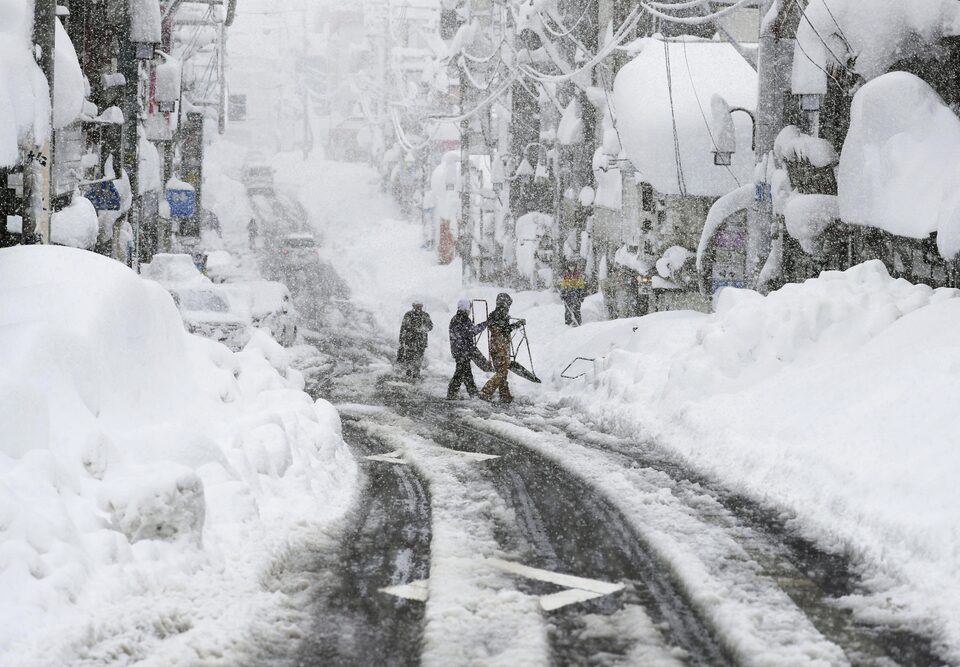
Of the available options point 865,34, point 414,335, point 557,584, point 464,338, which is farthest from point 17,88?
point 414,335

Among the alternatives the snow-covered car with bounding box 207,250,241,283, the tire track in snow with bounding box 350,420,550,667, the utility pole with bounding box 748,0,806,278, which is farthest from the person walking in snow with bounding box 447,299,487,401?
the snow-covered car with bounding box 207,250,241,283

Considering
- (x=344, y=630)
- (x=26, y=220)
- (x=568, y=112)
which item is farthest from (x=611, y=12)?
(x=344, y=630)

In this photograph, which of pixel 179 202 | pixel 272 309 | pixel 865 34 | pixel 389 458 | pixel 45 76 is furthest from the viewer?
pixel 179 202

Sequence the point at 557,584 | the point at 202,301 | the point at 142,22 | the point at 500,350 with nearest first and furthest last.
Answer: the point at 557,584, the point at 500,350, the point at 142,22, the point at 202,301

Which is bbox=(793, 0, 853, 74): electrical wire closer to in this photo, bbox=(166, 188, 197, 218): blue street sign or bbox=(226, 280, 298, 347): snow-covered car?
bbox=(226, 280, 298, 347): snow-covered car

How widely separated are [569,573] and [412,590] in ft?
3.49

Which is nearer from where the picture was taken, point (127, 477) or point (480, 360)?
point (127, 477)

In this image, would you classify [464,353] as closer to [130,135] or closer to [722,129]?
[722,129]

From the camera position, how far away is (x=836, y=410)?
10.7 meters

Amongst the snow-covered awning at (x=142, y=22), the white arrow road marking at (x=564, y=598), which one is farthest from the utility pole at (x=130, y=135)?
the white arrow road marking at (x=564, y=598)

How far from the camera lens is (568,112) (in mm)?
33312

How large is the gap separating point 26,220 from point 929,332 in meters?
8.91

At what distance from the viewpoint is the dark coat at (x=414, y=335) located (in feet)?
70.9

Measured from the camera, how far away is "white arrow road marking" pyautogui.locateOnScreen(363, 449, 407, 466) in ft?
40.0
